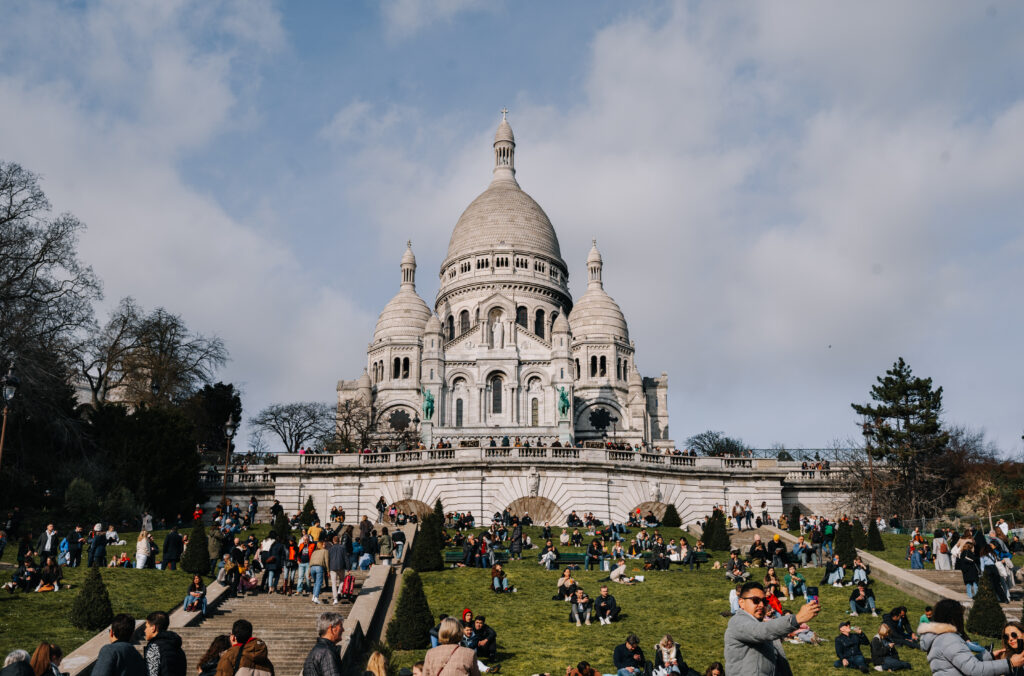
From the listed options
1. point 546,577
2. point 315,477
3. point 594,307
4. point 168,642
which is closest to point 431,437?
point 315,477

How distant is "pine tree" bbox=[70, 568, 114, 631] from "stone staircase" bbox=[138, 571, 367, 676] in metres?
1.34

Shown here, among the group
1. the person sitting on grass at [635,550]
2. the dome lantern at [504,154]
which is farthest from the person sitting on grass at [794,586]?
the dome lantern at [504,154]

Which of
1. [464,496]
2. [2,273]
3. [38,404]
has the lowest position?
[464,496]

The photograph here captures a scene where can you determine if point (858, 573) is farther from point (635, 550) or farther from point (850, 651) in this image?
point (635, 550)

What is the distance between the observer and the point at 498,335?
254ft

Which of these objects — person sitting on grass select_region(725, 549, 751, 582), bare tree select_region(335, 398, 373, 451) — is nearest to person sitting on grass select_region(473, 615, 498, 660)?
person sitting on grass select_region(725, 549, 751, 582)

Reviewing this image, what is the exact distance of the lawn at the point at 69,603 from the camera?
17.6 metres

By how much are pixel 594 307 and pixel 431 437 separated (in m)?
29.2

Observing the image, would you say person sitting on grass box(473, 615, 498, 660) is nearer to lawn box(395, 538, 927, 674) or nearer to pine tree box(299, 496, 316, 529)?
lawn box(395, 538, 927, 674)

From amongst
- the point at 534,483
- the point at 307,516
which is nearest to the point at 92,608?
the point at 307,516

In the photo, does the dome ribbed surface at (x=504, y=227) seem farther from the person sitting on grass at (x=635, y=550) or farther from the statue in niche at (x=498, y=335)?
the person sitting on grass at (x=635, y=550)

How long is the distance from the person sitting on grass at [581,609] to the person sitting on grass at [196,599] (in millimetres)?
7684

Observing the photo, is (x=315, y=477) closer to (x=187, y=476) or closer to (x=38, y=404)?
(x=187, y=476)

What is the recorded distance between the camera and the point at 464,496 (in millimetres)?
39750
